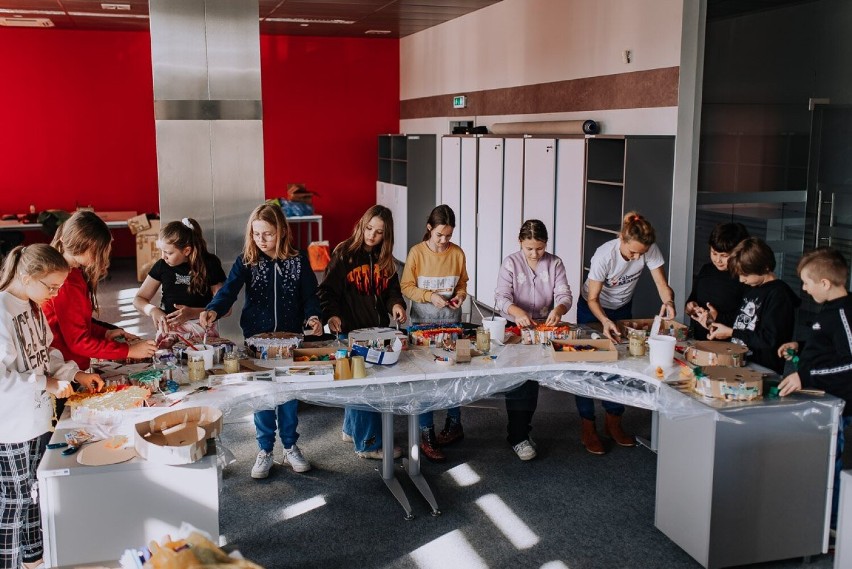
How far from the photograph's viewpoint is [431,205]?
10516 mm

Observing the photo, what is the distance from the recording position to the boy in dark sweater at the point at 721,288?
415 cm

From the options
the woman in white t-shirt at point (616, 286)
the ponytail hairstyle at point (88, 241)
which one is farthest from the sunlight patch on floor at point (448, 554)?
the ponytail hairstyle at point (88, 241)

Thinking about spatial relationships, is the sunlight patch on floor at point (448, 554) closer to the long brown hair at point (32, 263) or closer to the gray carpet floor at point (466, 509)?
the gray carpet floor at point (466, 509)

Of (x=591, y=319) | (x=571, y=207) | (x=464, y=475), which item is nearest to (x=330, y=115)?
(x=571, y=207)

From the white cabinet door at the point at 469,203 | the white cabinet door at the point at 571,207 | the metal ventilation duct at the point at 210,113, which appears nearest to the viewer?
the metal ventilation duct at the point at 210,113

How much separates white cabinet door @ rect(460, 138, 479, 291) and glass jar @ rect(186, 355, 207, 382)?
5.24 metres

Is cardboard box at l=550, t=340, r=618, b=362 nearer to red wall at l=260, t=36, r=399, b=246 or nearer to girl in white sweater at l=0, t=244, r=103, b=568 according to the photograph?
girl in white sweater at l=0, t=244, r=103, b=568

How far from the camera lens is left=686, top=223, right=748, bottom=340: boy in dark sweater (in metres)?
4.15

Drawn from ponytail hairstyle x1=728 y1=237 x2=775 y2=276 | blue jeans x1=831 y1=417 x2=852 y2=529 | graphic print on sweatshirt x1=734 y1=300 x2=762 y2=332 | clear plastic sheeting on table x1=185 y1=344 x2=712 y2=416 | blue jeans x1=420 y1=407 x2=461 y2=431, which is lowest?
blue jeans x1=420 y1=407 x2=461 y2=431

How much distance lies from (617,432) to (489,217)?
12.5 feet

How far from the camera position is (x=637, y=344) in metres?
3.92

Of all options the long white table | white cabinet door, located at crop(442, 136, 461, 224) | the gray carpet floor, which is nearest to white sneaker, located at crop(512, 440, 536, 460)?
the gray carpet floor

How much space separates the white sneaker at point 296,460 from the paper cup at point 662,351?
6.30 ft

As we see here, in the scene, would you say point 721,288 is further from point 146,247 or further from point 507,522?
point 146,247
